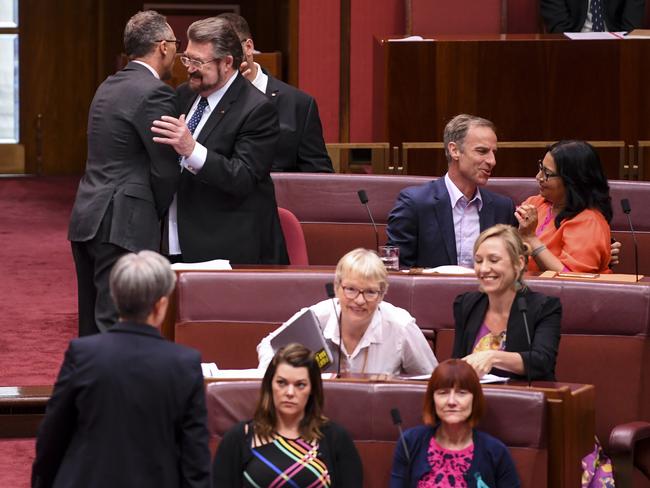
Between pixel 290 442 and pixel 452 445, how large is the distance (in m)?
0.36

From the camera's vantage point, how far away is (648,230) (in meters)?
4.77

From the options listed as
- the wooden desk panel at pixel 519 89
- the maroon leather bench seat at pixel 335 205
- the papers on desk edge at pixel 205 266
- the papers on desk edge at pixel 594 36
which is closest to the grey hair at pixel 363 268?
the papers on desk edge at pixel 205 266

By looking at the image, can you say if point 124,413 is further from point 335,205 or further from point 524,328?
point 335,205

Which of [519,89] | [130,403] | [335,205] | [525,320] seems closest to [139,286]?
[130,403]

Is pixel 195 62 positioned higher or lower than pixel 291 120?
higher

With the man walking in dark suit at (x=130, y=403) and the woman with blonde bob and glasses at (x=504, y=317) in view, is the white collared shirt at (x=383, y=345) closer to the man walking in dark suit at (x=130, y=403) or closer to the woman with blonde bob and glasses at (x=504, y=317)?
the woman with blonde bob and glasses at (x=504, y=317)

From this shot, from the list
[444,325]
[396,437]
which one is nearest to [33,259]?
[444,325]

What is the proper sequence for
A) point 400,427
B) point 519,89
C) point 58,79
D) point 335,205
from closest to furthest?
point 400,427
point 335,205
point 519,89
point 58,79

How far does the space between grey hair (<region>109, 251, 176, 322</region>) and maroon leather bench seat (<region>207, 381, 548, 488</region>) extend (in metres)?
0.62

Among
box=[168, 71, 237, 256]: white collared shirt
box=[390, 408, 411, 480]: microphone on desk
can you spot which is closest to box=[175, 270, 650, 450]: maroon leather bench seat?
box=[168, 71, 237, 256]: white collared shirt

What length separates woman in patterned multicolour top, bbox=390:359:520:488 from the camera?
3.16 m

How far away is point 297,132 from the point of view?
5164 millimetres

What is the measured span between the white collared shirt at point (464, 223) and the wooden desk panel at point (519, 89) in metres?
1.90

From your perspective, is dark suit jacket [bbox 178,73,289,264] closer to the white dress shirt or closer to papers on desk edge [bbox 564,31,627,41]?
the white dress shirt
